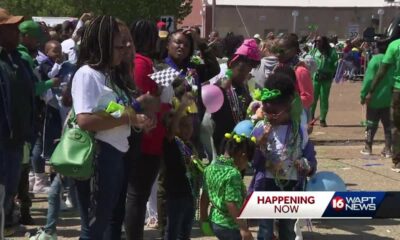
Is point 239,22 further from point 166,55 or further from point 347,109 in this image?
point 166,55

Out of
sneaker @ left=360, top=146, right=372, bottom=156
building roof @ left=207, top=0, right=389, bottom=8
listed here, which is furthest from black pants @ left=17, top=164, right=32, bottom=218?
building roof @ left=207, top=0, right=389, bottom=8

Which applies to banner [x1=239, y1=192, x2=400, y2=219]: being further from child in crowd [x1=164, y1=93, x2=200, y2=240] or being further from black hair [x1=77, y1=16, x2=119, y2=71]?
child in crowd [x1=164, y1=93, x2=200, y2=240]

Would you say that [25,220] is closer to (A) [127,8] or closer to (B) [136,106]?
(B) [136,106]

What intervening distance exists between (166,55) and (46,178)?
2.51 m

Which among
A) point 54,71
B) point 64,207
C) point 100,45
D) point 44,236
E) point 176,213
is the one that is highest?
point 100,45

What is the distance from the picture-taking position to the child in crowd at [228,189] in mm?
4934

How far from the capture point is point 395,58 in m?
9.52

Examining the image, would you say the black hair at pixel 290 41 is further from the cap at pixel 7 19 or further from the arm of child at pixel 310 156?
the cap at pixel 7 19

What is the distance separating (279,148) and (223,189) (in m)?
0.59

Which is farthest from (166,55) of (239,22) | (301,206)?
(239,22)

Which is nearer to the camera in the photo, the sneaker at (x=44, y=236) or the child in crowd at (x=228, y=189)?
the child in crowd at (x=228, y=189)

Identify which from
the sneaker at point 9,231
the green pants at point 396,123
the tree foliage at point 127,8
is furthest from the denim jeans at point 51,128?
the tree foliage at point 127,8

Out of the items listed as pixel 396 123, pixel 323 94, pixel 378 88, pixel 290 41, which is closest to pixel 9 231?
pixel 290 41

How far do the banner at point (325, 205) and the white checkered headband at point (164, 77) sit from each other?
1.35m
